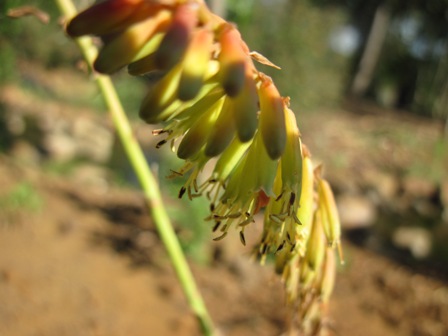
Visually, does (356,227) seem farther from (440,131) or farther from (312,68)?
(440,131)

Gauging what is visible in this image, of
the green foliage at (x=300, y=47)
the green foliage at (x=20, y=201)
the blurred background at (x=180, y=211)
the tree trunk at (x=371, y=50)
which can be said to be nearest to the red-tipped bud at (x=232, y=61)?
the blurred background at (x=180, y=211)

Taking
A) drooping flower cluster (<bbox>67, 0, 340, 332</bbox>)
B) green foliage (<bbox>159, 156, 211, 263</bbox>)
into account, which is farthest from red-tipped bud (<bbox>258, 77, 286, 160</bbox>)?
green foliage (<bbox>159, 156, 211, 263</bbox>)

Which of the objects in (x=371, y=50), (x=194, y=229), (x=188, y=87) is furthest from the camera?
(x=371, y=50)

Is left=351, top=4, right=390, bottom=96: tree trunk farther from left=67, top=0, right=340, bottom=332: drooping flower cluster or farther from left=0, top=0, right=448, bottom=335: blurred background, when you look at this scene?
left=67, top=0, right=340, bottom=332: drooping flower cluster

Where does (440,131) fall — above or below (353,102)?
above

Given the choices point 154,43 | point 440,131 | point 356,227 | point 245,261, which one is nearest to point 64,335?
point 245,261

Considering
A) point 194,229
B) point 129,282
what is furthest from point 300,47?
point 129,282

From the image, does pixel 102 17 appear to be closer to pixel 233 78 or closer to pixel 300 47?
pixel 233 78
